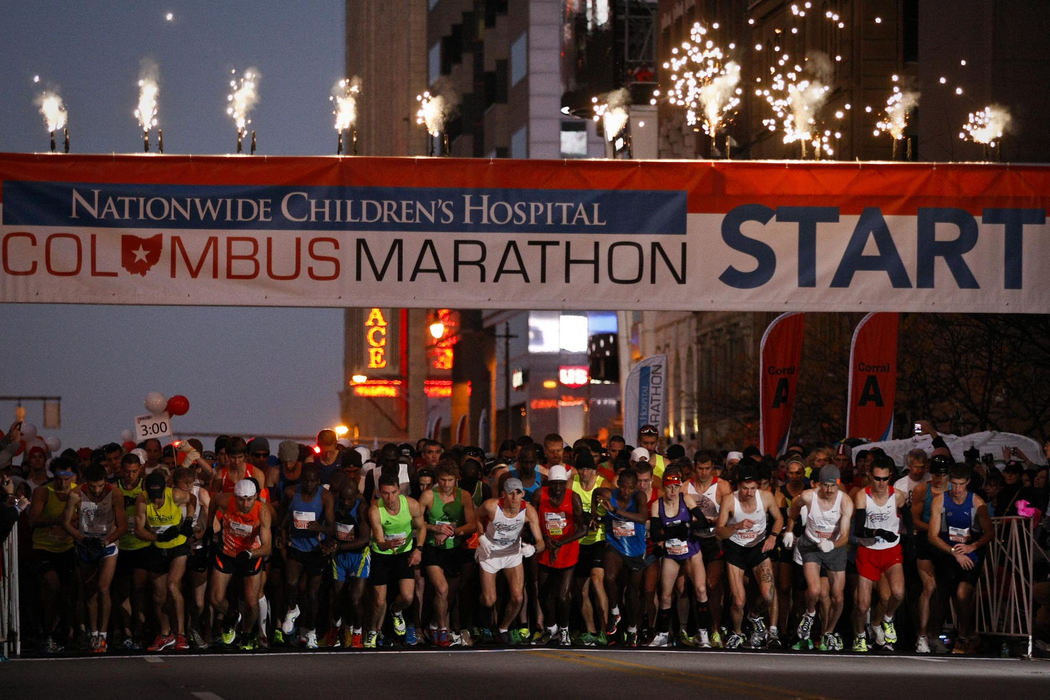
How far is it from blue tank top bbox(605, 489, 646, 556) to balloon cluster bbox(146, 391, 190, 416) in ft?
36.3

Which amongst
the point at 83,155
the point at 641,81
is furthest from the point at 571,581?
the point at 641,81

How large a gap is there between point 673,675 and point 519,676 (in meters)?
1.21

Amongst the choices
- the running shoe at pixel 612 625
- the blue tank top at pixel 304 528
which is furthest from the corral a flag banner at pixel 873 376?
the blue tank top at pixel 304 528

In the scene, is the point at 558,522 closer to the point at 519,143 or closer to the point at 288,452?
the point at 288,452

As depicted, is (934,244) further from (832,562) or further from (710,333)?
(710,333)

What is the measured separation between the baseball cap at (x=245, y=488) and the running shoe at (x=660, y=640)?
4.19 meters

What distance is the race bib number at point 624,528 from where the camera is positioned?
19094mm

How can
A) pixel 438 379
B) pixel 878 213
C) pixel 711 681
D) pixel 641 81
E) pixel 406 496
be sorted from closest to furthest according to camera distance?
1. pixel 711 681
2. pixel 406 496
3. pixel 878 213
4. pixel 641 81
5. pixel 438 379

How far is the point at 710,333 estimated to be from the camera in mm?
72312

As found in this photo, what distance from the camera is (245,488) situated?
18.0 metres

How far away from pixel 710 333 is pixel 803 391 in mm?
23217

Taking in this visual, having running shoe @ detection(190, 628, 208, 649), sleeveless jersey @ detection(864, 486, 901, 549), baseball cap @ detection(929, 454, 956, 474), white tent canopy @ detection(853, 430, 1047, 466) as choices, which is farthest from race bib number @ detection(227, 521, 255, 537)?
white tent canopy @ detection(853, 430, 1047, 466)

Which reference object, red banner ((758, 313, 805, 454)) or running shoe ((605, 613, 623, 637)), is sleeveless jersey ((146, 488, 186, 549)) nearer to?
running shoe ((605, 613, 623, 637))

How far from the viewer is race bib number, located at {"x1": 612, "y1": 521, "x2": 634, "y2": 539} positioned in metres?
19.1
